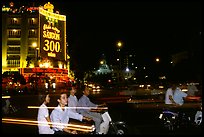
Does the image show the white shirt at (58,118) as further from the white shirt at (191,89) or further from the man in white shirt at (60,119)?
the white shirt at (191,89)

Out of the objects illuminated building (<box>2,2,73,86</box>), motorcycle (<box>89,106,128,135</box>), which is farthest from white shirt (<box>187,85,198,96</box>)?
illuminated building (<box>2,2,73,86</box>)

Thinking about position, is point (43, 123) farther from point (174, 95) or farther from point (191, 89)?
point (191, 89)

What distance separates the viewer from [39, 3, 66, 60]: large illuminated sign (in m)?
91.6

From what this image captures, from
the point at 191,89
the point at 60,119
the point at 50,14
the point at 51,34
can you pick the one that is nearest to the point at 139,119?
the point at 191,89

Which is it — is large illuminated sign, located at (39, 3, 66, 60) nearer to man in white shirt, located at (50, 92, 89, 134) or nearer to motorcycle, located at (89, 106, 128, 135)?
motorcycle, located at (89, 106, 128, 135)

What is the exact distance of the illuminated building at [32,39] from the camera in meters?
91.6

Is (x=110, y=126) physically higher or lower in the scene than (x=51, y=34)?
lower

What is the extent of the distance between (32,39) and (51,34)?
18.5 feet

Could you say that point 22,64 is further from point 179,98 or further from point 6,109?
point 179,98

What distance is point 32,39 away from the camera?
3750 inches

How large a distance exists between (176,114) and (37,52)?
81.2 m

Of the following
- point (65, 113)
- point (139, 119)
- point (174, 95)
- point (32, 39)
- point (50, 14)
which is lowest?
point (139, 119)

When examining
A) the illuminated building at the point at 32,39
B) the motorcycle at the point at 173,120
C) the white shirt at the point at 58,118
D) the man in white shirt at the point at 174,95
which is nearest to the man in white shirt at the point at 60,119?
the white shirt at the point at 58,118

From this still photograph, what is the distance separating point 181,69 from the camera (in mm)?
25531
